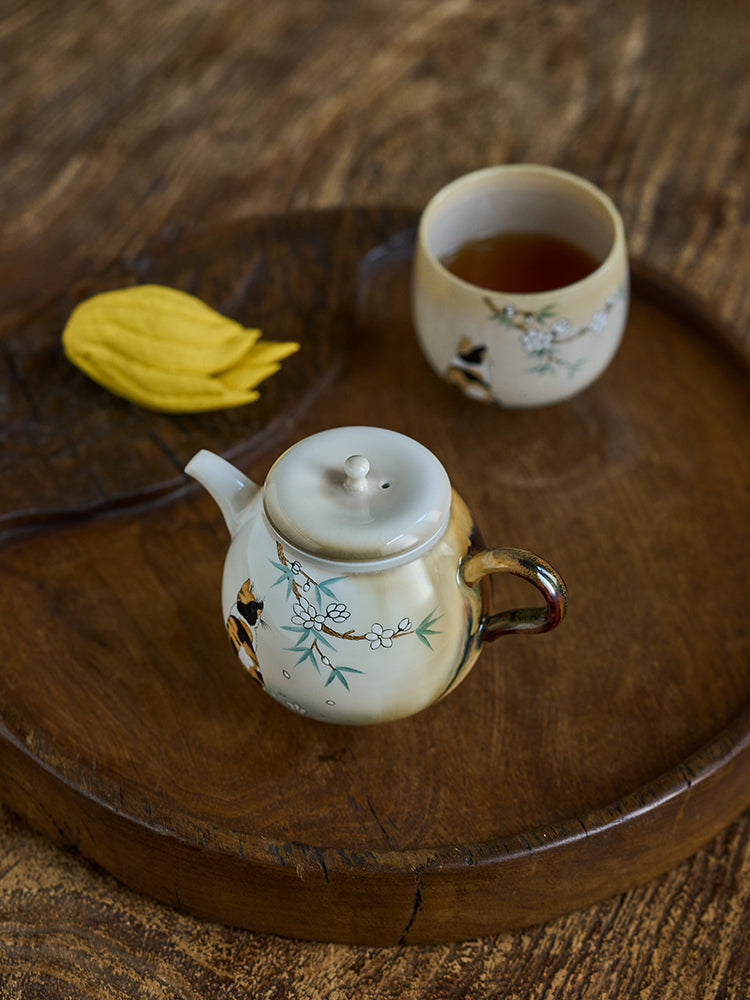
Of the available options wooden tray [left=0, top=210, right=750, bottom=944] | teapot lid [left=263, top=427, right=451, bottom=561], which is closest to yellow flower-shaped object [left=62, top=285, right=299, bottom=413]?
wooden tray [left=0, top=210, right=750, bottom=944]

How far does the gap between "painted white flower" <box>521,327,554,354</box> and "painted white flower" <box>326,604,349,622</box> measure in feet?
0.97

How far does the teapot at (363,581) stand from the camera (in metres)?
0.55

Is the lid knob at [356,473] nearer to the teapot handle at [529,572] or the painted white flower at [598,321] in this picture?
the teapot handle at [529,572]

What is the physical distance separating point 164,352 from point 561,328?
0.97 ft

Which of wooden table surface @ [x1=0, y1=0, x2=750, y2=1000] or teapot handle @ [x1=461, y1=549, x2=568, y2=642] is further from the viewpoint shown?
wooden table surface @ [x1=0, y1=0, x2=750, y2=1000]

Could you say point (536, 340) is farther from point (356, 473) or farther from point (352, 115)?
point (352, 115)

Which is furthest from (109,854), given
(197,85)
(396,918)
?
(197,85)

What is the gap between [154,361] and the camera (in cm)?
81

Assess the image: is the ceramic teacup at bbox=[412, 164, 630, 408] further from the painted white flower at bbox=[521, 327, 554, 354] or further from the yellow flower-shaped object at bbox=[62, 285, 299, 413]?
the yellow flower-shaped object at bbox=[62, 285, 299, 413]

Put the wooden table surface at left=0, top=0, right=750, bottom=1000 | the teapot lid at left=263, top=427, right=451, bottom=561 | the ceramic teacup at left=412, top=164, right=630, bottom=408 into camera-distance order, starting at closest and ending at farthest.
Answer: the teapot lid at left=263, top=427, right=451, bottom=561, the ceramic teacup at left=412, top=164, right=630, bottom=408, the wooden table surface at left=0, top=0, right=750, bottom=1000

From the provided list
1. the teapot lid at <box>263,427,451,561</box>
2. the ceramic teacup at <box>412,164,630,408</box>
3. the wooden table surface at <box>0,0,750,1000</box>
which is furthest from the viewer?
the wooden table surface at <box>0,0,750,1000</box>

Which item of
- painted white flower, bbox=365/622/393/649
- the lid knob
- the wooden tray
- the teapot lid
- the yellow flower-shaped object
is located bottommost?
the wooden tray

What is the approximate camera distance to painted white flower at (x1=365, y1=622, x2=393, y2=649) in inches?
22.1

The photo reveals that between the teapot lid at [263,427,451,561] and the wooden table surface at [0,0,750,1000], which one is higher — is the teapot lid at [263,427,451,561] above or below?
above
